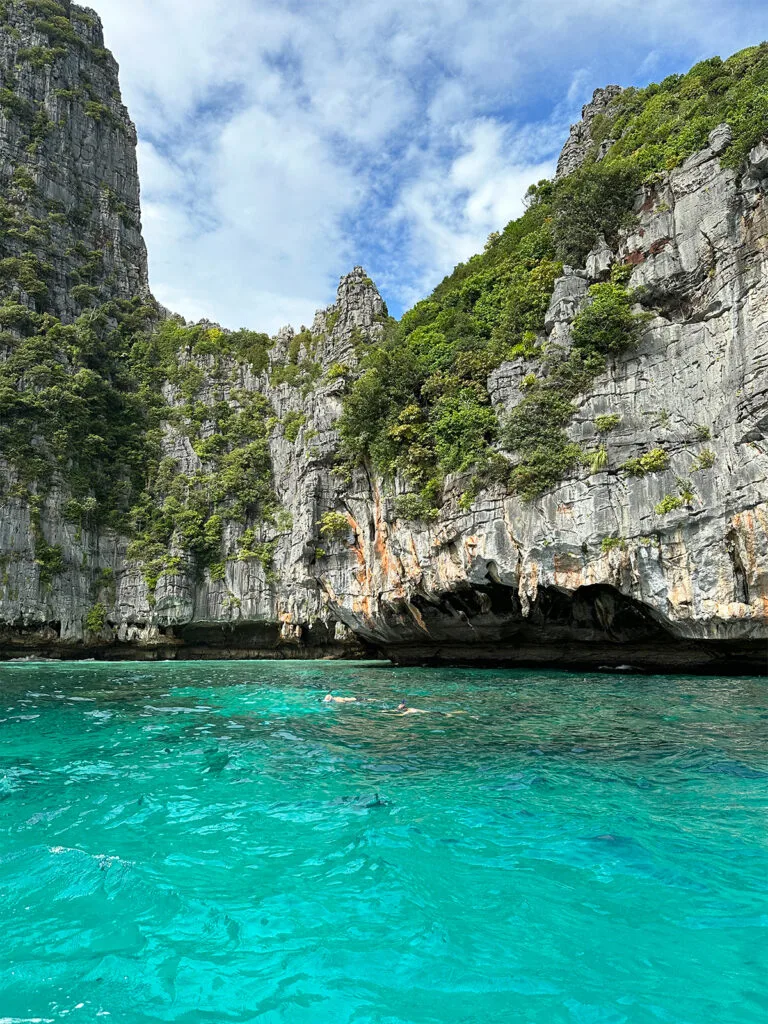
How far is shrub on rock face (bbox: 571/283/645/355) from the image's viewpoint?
791 inches

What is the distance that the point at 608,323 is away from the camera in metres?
20.3

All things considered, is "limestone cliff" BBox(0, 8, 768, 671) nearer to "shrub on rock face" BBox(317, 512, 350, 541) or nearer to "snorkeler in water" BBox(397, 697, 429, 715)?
"shrub on rock face" BBox(317, 512, 350, 541)

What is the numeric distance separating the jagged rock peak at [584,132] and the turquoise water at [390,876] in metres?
32.8

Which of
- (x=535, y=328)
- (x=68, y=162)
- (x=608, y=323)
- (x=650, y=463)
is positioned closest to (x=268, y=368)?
(x=68, y=162)

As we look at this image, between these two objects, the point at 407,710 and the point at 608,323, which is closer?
the point at 407,710

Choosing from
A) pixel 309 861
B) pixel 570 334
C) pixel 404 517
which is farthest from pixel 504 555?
pixel 309 861

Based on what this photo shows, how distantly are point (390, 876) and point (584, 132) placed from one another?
40.5 metres

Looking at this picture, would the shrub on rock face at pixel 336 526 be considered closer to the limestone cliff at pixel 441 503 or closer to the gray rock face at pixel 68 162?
the limestone cliff at pixel 441 503

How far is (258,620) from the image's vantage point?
35.5 m

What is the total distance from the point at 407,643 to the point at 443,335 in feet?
49.2

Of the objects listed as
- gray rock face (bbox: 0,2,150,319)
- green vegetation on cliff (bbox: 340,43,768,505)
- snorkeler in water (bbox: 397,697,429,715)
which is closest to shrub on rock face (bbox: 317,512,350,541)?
green vegetation on cliff (bbox: 340,43,768,505)

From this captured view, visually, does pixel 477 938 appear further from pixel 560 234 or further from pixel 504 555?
pixel 560 234

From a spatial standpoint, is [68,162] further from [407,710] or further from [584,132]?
[407,710]

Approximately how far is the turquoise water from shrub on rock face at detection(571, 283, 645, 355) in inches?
545
